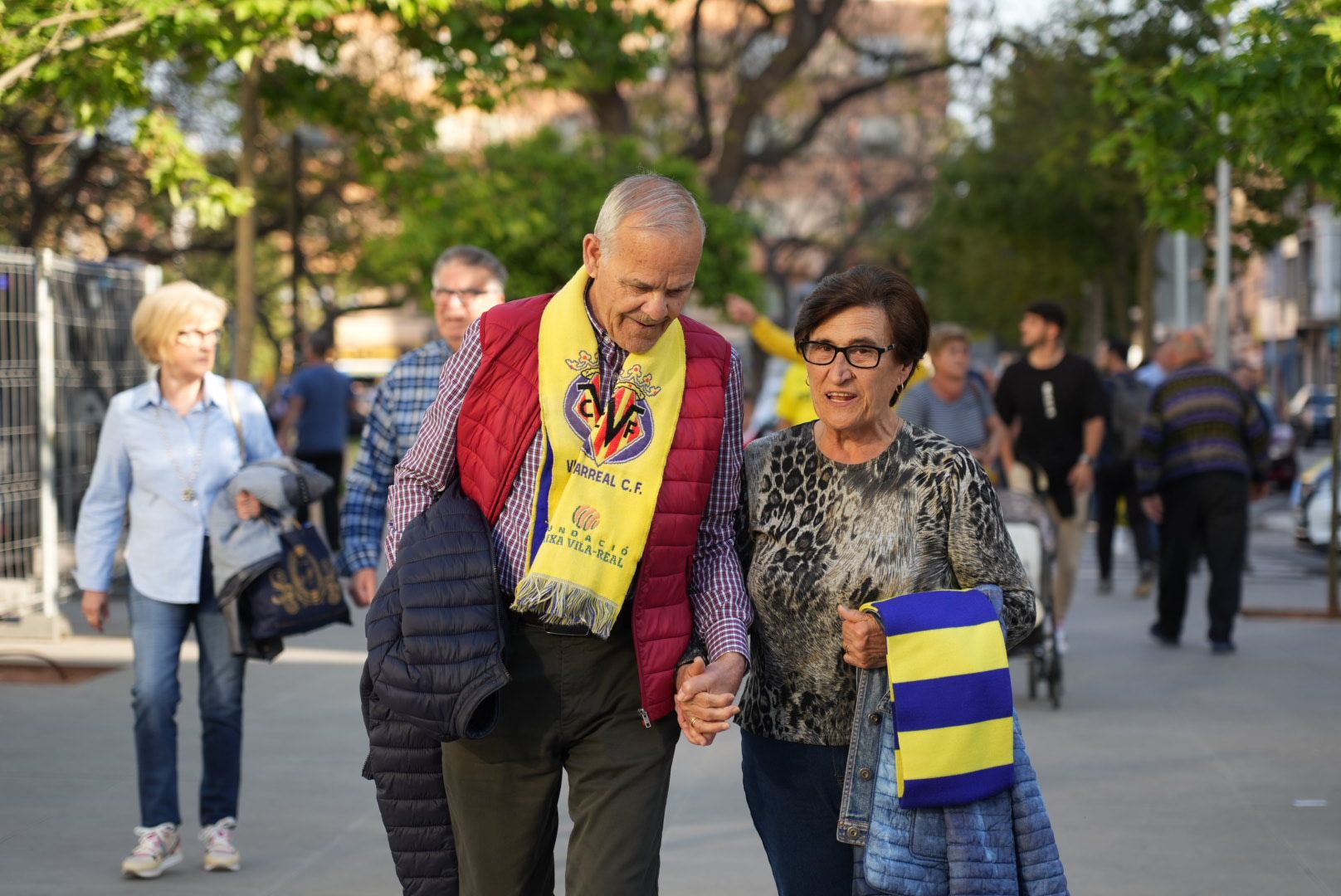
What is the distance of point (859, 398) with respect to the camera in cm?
341

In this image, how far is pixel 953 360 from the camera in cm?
977

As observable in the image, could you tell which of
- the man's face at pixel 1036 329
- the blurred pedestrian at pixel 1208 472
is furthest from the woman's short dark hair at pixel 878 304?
the blurred pedestrian at pixel 1208 472

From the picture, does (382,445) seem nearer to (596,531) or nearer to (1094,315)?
(596,531)

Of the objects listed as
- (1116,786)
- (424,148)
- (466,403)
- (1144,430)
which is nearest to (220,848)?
(466,403)

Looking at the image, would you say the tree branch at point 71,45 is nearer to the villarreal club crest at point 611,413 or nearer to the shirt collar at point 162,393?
the shirt collar at point 162,393

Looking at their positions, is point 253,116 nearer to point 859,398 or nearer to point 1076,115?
point 859,398

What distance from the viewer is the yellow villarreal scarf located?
319cm

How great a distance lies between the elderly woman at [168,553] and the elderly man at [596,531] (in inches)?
95.6

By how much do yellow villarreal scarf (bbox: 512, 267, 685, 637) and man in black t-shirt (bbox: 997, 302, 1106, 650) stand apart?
732 cm

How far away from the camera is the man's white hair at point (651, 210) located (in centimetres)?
321

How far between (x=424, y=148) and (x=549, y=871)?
32.5 feet

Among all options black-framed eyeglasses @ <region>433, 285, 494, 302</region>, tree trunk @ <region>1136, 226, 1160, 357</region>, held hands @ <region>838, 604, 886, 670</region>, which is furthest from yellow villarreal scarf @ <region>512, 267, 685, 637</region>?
tree trunk @ <region>1136, 226, 1160, 357</region>

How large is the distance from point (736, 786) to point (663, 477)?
4.18 meters

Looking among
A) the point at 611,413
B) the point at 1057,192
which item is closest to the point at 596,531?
the point at 611,413
